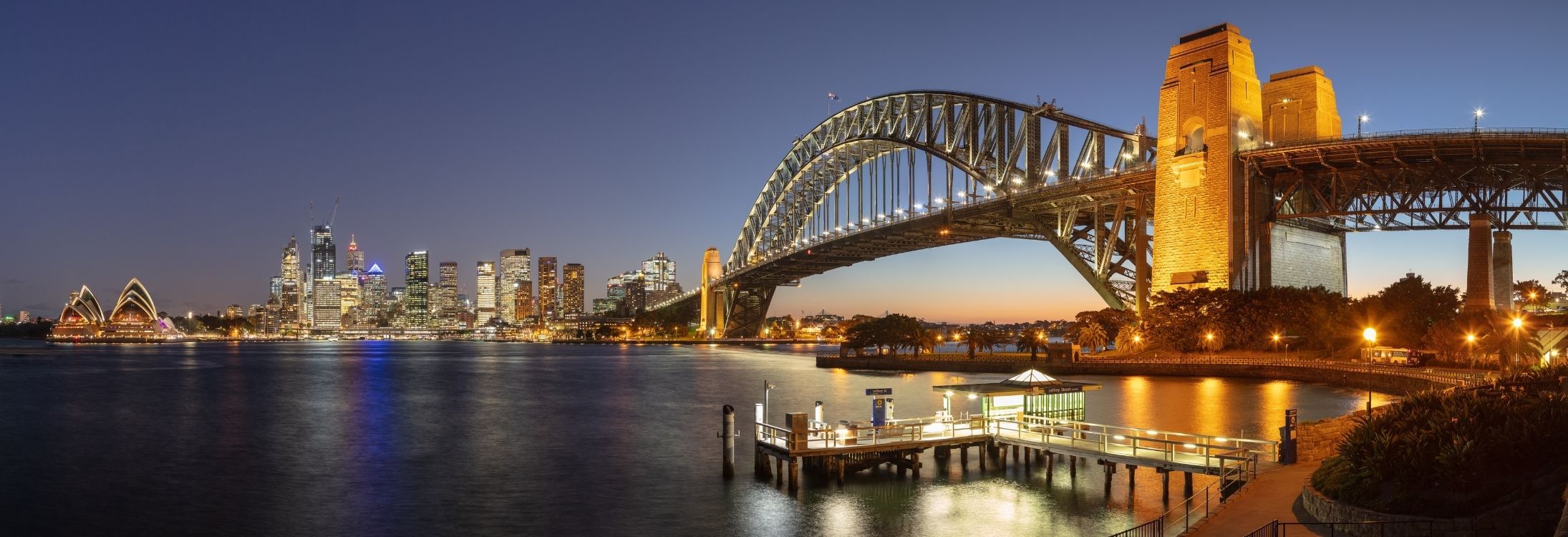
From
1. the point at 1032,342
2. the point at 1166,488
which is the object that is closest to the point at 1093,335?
the point at 1032,342

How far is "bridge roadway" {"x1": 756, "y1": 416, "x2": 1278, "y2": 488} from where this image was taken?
76.6 ft

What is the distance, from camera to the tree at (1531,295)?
3189 inches

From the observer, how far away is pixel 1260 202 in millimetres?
57219

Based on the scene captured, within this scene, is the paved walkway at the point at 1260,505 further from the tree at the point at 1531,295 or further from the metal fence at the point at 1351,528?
the tree at the point at 1531,295

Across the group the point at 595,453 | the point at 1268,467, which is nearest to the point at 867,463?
the point at 1268,467

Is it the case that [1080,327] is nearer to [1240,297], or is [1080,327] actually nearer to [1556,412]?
[1240,297]

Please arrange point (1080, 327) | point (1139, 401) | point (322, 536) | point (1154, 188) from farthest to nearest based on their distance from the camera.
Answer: point (1080, 327)
point (1154, 188)
point (1139, 401)
point (322, 536)

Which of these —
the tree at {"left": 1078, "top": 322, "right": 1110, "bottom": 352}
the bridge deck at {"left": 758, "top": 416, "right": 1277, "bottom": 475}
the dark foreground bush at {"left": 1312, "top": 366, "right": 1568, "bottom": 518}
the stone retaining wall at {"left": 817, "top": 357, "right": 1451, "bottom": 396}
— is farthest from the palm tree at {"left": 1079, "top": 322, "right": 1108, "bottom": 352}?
the dark foreground bush at {"left": 1312, "top": 366, "right": 1568, "bottom": 518}

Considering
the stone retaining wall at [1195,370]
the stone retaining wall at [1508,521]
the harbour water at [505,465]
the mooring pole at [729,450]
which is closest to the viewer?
the stone retaining wall at [1508,521]

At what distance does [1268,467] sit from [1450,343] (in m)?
35.2

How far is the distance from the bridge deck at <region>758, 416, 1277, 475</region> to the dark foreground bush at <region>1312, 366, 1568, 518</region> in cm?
556

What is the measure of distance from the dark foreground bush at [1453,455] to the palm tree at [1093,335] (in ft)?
181

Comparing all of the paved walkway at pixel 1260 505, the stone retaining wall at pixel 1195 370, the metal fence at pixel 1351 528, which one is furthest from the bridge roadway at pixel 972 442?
the stone retaining wall at pixel 1195 370

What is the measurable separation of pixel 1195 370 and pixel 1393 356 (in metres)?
9.18
